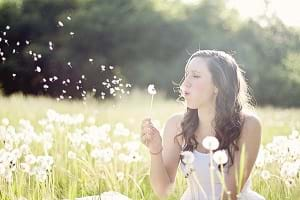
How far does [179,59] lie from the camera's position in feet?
39.3

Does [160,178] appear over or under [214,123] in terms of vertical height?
under

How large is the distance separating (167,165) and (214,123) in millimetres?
286

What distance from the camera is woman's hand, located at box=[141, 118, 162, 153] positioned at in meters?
2.16

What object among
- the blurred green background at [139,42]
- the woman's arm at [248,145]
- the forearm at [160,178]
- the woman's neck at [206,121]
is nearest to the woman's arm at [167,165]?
the forearm at [160,178]

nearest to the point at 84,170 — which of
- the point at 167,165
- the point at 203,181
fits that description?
the point at 167,165

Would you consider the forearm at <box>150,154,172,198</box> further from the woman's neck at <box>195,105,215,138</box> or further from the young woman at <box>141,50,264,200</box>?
the woman's neck at <box>195,105,215,138</box>

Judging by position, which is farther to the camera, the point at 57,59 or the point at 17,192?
the point at 57,59

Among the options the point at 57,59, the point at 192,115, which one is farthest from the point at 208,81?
the point at 57,59

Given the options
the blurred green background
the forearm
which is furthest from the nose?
the blurred green background

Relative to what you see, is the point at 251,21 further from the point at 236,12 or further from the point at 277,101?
the point at 277,101

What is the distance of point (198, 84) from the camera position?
2.36 m

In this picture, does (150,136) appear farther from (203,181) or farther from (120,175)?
(120,175)

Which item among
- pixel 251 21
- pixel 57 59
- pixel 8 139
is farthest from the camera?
pixel 251 21

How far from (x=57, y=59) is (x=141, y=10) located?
245cm
